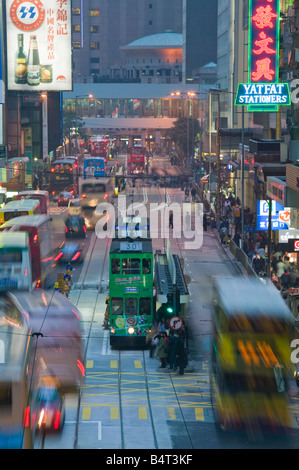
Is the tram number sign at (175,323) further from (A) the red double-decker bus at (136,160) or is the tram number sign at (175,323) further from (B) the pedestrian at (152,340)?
(A) the red double-decker bus at (136,160)

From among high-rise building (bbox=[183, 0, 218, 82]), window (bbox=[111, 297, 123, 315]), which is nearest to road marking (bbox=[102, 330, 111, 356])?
window (bbox=[111, 297, 123, 315])

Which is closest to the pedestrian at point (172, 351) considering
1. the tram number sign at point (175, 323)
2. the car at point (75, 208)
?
the tram number sign at point (175, 323)

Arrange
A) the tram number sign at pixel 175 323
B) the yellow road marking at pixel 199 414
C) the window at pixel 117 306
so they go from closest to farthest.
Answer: the yellow road marking at pixel 199 414 < the tram number sign at pixel 175 323 < the window at pixel 117 306

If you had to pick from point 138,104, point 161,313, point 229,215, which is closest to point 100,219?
point 229,215

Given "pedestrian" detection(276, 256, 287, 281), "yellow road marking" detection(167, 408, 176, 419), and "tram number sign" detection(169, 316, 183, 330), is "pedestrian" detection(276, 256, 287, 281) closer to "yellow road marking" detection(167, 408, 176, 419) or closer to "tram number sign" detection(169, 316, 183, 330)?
"tram number sign" detection(169, 316, 183, 330)
